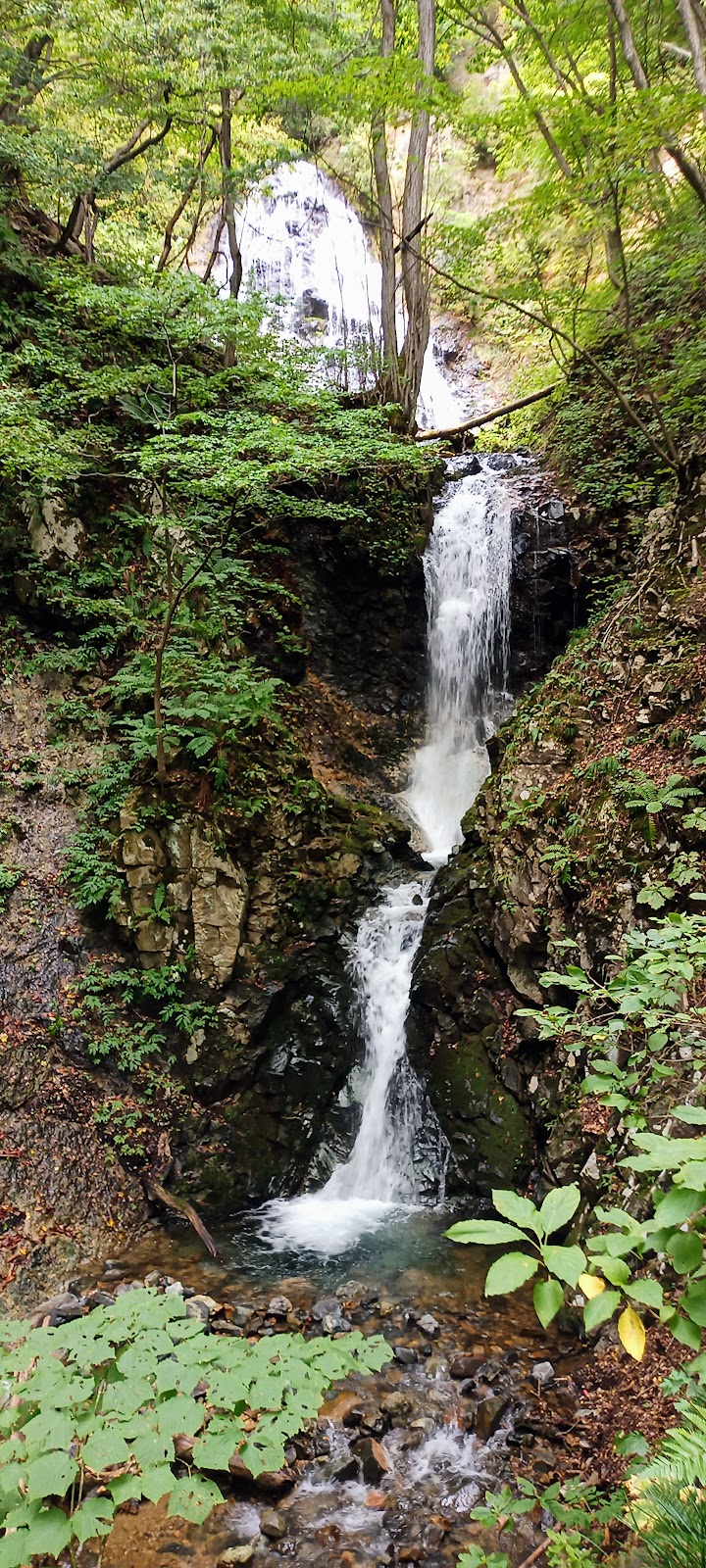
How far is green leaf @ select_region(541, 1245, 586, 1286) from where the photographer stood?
3.74ft

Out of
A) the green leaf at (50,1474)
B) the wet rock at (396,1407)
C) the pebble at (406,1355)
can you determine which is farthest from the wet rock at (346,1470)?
the green leaf at (50,1474)

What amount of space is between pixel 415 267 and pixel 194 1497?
42.6ft

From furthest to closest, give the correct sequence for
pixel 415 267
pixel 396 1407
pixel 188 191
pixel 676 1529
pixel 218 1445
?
1. pixel 415 267
2. pixel 188 191
3. pixel 396 1407
4. pixel 218 1445
5. pixel 676 1529

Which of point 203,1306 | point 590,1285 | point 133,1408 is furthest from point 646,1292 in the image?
point 203,1306

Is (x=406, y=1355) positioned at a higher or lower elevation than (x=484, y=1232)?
lower

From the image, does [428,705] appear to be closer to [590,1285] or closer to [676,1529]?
[590,1285]

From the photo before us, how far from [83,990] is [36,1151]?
1.24 metres

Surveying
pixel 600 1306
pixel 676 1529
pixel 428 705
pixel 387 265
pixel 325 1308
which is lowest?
pixel 325 1308

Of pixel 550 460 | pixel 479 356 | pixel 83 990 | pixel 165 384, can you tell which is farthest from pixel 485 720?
pixel 479 356

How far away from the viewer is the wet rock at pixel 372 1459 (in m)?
3.31

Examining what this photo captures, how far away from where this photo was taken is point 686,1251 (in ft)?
3.89

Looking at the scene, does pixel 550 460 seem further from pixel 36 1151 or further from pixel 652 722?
pixel 36 1151

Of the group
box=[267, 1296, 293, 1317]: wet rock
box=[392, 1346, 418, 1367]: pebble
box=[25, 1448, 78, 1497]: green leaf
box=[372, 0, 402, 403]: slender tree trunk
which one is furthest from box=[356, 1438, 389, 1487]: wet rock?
box=[372, 0, 402, 403]: slender tree trunk

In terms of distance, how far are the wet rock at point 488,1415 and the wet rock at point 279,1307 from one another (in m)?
1.30
